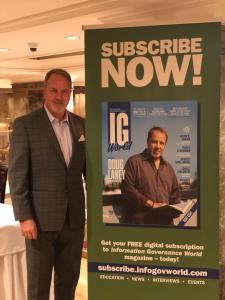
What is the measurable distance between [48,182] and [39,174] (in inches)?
2.5

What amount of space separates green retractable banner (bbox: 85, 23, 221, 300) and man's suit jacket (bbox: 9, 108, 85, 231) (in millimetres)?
219

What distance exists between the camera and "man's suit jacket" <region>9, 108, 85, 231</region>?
2117 millimetres

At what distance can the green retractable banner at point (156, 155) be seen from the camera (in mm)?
2193

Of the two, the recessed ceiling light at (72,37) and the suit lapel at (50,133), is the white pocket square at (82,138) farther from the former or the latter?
the recessed ceiling light at (72,37)

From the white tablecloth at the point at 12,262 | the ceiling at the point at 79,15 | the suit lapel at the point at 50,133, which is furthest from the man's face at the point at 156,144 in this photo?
the white tablecloth at the point at 12,262

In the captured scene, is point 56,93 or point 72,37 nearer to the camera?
point 56,93

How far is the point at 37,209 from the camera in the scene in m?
2.17

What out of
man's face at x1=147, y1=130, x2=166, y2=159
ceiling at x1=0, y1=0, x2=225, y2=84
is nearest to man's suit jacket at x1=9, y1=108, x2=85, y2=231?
man's face at x1=147, y1=130, x2=166, y2=159

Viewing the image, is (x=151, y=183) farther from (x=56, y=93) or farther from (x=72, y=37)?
(x=72, y=37)

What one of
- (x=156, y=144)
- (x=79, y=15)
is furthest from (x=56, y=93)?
(x=79, y=15)

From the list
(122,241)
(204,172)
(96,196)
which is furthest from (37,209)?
(204,172)

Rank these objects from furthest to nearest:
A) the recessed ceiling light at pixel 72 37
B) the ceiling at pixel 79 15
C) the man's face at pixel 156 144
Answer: the recessed ceiling light at pixel 72 37
the ceiling at pixel 79 15
the man's face at pixel 156 144

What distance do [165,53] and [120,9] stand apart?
0.75m

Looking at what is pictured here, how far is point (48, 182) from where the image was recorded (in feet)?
7.06
